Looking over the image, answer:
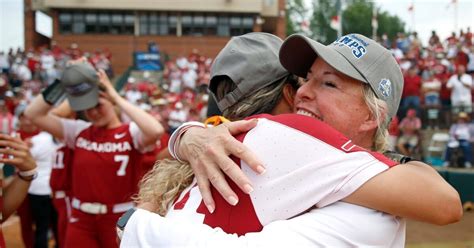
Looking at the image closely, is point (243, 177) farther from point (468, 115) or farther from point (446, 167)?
point (468, 115)

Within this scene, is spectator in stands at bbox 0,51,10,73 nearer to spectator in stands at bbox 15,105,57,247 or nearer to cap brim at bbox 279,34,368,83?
spectator in stands at bbox 15,105,57,247

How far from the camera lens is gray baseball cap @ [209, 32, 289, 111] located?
5.42ft

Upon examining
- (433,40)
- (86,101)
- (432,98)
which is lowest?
(432,98)

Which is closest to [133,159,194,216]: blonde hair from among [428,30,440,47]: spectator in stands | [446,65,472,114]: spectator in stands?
[446,65,472,114]: spectator in stands

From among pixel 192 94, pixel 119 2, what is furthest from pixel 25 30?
pixel 192 94

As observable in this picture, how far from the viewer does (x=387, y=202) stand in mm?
1136

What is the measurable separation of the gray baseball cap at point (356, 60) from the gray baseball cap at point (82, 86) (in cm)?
278

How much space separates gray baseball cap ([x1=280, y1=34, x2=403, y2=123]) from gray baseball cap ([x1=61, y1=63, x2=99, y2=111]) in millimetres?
2778

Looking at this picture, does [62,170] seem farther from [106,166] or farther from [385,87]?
[385,87]

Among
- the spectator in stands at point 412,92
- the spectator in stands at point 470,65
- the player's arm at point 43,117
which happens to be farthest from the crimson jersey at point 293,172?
the spectator in stands at point 470,65

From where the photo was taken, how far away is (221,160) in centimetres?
132

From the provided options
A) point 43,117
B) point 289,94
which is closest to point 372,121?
point 289,94

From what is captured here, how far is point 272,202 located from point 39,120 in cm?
374

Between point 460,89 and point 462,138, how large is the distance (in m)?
1.64
